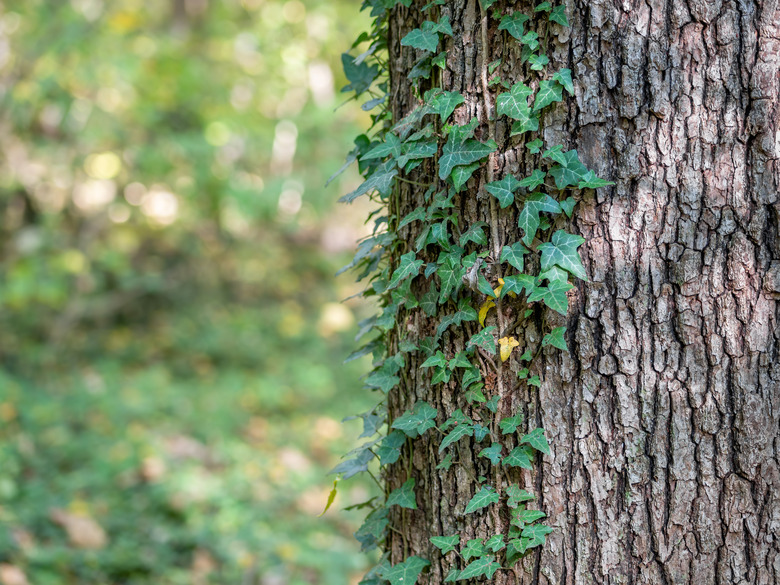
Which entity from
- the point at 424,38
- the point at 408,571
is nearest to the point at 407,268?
the point at 424,38

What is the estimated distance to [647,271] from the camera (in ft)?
4.05

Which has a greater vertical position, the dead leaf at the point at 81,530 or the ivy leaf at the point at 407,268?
the ivy leaf at the point at 407,268

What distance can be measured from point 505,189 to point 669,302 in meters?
0.39

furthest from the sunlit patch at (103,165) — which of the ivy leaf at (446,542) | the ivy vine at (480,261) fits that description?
the ivy leaf at (446,542)

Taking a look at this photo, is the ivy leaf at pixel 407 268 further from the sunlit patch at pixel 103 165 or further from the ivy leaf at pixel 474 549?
the sunlit patch at pixel 103 165

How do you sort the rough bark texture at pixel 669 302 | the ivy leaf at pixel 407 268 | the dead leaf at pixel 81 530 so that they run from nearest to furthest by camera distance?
the rough bark texture at pixel 669 302 < the ivy leaf at pixel 407 268 < the dead leaf at pixel 81 530

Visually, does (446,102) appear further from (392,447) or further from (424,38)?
(392,447)

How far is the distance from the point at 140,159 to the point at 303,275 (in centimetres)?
377

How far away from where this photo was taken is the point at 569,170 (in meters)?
1.24

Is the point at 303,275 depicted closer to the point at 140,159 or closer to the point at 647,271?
the point at 140,159

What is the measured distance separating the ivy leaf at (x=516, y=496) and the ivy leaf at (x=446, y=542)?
16cm

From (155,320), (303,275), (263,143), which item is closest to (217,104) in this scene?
(263,143)

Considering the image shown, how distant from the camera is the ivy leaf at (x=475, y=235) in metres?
1.32

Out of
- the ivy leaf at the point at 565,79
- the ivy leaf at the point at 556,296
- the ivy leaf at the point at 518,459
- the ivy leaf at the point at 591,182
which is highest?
the ivy leaf at the point at 565,79
